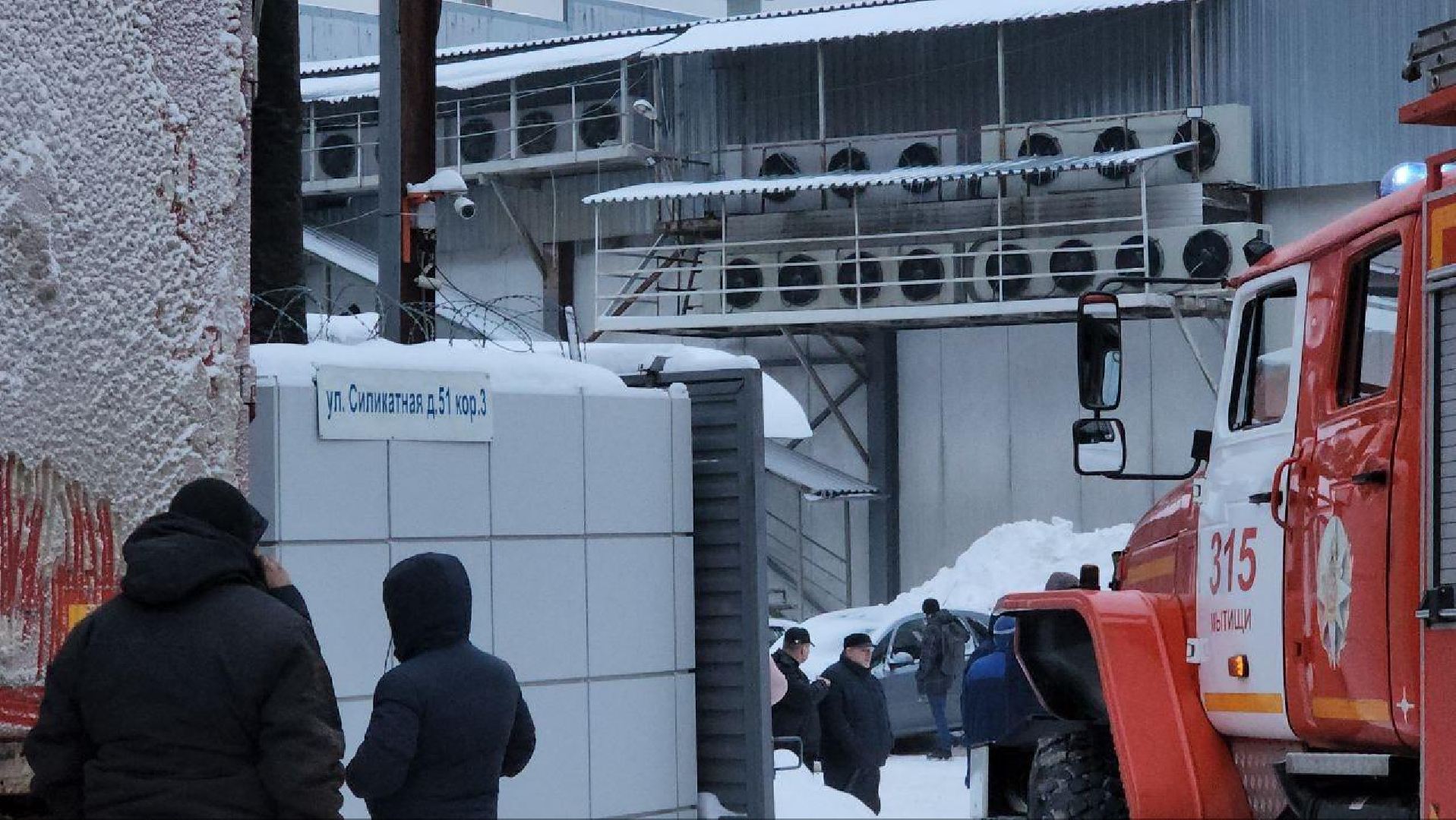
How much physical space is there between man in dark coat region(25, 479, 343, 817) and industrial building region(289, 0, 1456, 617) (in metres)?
23.1

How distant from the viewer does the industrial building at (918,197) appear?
29953 millimetres

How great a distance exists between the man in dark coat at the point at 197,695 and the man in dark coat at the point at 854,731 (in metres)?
8.81

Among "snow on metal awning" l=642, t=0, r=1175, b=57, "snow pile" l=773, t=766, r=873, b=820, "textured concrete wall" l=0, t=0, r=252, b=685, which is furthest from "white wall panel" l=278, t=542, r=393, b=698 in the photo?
"snow on metal awning" l=642, t=0, r=1175, b=57

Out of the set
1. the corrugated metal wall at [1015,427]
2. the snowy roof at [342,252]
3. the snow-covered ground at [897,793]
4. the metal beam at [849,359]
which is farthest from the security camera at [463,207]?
→ the snowy roof at [342,252]

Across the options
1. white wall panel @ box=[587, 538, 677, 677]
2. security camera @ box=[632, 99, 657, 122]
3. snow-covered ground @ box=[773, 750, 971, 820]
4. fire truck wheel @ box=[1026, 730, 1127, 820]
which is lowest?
snow-covered ground @ box=[773, 750, 971, 820]

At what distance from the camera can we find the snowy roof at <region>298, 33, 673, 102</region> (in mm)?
34594

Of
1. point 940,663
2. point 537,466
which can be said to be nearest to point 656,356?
point 537,466

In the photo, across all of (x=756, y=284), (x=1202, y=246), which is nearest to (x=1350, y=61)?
(x=1202, y=246)

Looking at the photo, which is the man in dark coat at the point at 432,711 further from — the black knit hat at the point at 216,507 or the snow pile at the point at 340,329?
the snow pile at the point at 340,329

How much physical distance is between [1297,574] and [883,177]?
81.1ft

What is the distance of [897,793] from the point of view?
17.2 metres

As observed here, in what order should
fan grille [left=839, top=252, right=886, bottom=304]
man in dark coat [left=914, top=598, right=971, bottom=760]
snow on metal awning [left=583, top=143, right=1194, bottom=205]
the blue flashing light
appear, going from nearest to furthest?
the blue flashing light < man in dark coat [left=914, top=598, right=971, bottom=760] < snow on metal awning [left=583, top=143, right=1194, bottom=205] < fan grille [left=839, top=252, right=886, bottom=304]

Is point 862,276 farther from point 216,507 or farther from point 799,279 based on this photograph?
point 216,507

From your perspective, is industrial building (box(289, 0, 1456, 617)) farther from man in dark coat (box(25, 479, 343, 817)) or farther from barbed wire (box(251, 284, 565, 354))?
man in dark coat (box(25, 479, 343, 817))
